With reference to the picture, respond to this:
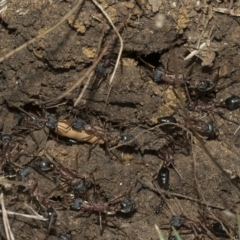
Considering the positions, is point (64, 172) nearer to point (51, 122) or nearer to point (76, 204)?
point (76, 204)

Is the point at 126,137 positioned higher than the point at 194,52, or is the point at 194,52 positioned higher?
the point at 194,52

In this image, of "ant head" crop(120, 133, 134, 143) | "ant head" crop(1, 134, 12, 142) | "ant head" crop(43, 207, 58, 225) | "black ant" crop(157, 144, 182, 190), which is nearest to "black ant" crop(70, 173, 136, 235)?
"ant head" crop(43, 207, 58, 225)

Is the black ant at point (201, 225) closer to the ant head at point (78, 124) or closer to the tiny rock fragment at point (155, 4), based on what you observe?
the ant head at point (78, 124)

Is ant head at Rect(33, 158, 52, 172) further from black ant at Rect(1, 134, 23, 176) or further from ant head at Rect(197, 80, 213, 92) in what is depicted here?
ant head at Rect(197, 80, 213, 92)

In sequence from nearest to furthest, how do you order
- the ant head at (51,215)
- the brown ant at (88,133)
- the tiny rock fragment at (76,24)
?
1. the tiny rock fragment at (76,24)
2. the ant head at (51,215)
3. the brown ant at (88,133)

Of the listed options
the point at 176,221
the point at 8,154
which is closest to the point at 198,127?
the point at 176,221

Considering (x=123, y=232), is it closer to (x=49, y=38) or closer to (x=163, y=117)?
(x=163, y=117)

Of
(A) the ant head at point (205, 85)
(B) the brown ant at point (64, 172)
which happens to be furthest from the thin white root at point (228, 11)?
(B) the brown ant at point (64, 172)

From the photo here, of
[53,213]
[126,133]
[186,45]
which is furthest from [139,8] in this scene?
[53,213]
